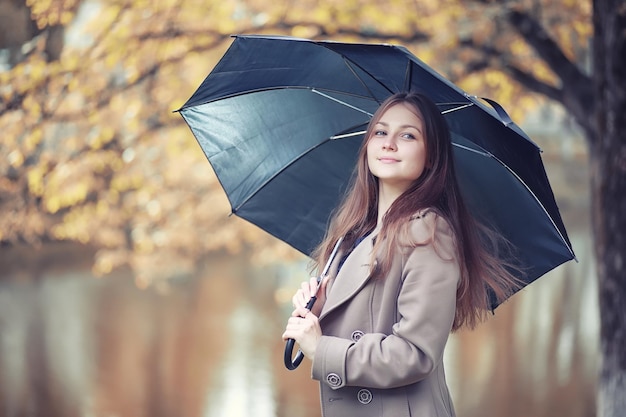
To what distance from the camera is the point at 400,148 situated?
1976mm

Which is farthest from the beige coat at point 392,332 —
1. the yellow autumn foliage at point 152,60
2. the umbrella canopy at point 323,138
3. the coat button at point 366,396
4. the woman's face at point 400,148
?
the yellow autumn foliage at point 152,60

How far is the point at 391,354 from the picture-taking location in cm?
177

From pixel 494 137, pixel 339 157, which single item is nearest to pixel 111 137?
pixel 339 157

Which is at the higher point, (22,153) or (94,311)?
(22,153)

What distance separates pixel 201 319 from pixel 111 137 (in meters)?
8.21

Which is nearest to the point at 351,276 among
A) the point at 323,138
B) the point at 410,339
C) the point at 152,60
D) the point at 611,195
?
the point at 410,339

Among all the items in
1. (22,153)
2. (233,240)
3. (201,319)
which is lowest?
(201,319)

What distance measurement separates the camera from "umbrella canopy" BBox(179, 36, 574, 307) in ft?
6.79

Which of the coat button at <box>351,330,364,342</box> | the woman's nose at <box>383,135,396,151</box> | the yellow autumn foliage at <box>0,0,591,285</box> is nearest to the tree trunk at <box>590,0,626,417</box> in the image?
the yellow autumn foliage at <box>0,0,591,285</box>

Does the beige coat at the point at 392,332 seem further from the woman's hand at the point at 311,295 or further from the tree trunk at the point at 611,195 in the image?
the tree trunk at the point at 611,195

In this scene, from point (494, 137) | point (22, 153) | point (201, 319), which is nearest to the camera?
point (494, 137)

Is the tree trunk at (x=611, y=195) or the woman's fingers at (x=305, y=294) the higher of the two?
the woman's fingers at (x=305, y=294)

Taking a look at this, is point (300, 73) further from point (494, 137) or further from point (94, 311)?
point (94, 311)

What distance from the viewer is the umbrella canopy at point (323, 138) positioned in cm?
207
